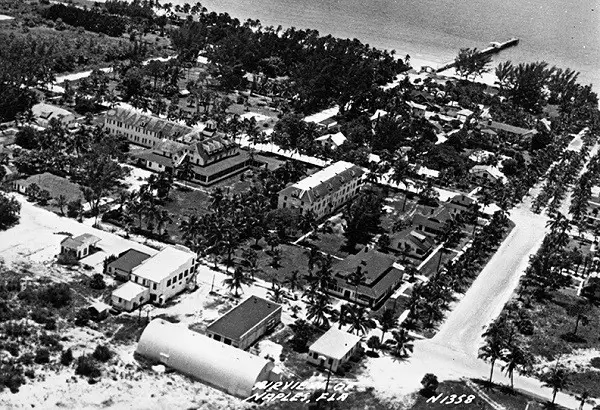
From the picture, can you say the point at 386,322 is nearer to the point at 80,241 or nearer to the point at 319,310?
the point at 319,310

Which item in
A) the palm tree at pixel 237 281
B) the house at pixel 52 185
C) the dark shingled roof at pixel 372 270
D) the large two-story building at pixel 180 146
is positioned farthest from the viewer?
the large two-story building at pixel 180 146

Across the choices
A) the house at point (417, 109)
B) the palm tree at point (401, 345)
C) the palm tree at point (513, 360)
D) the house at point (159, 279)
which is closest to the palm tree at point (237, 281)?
the house at point (159, 279)

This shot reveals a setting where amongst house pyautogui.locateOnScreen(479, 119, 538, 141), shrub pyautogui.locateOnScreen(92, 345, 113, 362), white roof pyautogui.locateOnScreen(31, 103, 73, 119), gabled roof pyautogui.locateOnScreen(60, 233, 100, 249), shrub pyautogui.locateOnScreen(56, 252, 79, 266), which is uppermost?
house pyautogui.locateOnScreen(479, 119, 538, 141)

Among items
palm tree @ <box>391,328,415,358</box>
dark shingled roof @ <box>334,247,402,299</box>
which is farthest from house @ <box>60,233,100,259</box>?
palm tree @ <box>391,328,415,358</box>

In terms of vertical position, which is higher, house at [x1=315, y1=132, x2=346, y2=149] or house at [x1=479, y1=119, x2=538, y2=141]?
house at [x1=479, y1=119, x2=538, y2=141]

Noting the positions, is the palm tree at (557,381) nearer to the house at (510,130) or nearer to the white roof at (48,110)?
the white roof at (48,110)

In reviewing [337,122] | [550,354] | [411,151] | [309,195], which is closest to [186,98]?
[337,122]

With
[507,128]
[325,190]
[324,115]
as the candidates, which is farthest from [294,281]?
[507,128]

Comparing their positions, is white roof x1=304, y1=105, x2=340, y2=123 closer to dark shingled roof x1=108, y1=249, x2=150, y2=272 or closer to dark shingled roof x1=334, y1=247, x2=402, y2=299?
dark shingled roof x1=334, y1=247, x2=402, y2=299
